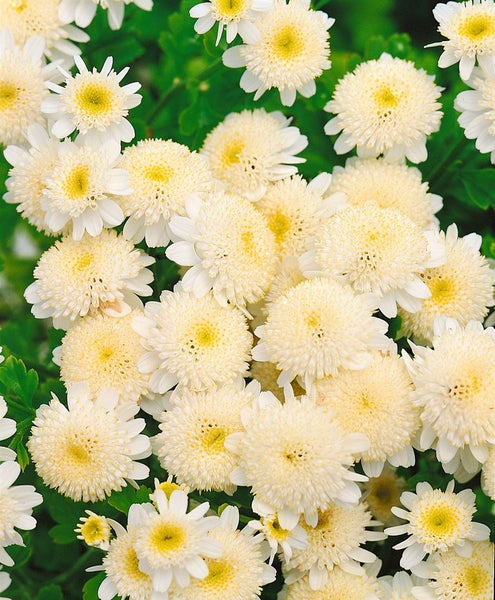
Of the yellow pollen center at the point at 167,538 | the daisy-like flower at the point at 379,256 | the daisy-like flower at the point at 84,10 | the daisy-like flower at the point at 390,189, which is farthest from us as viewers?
the daisy-like flower at the point at 84,10

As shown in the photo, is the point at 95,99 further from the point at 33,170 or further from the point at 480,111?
the point at 480,111

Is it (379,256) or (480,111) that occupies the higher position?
(480,111)

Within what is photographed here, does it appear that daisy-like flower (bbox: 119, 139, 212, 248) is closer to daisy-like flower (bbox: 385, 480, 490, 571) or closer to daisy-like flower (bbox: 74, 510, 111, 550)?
daisy-like flower (bbox: 74, 510, 111, 550)

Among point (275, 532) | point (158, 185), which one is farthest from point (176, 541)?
point (158, 185)

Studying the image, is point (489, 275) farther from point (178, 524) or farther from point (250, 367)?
point (178, 524)

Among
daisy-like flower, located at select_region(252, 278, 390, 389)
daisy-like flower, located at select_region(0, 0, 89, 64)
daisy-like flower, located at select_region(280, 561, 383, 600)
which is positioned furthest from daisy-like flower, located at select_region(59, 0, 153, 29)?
daisy-like flower, located at select_region(280, 561, 383, 600)

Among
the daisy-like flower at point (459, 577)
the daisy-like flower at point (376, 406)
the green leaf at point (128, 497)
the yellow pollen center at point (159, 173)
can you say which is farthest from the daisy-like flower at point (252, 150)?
the daisy-like flower at point (459, 577)

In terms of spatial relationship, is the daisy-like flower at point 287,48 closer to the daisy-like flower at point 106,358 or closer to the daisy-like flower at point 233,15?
the daisy-like flower at point 233,15

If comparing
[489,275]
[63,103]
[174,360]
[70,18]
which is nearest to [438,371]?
[489,275]
